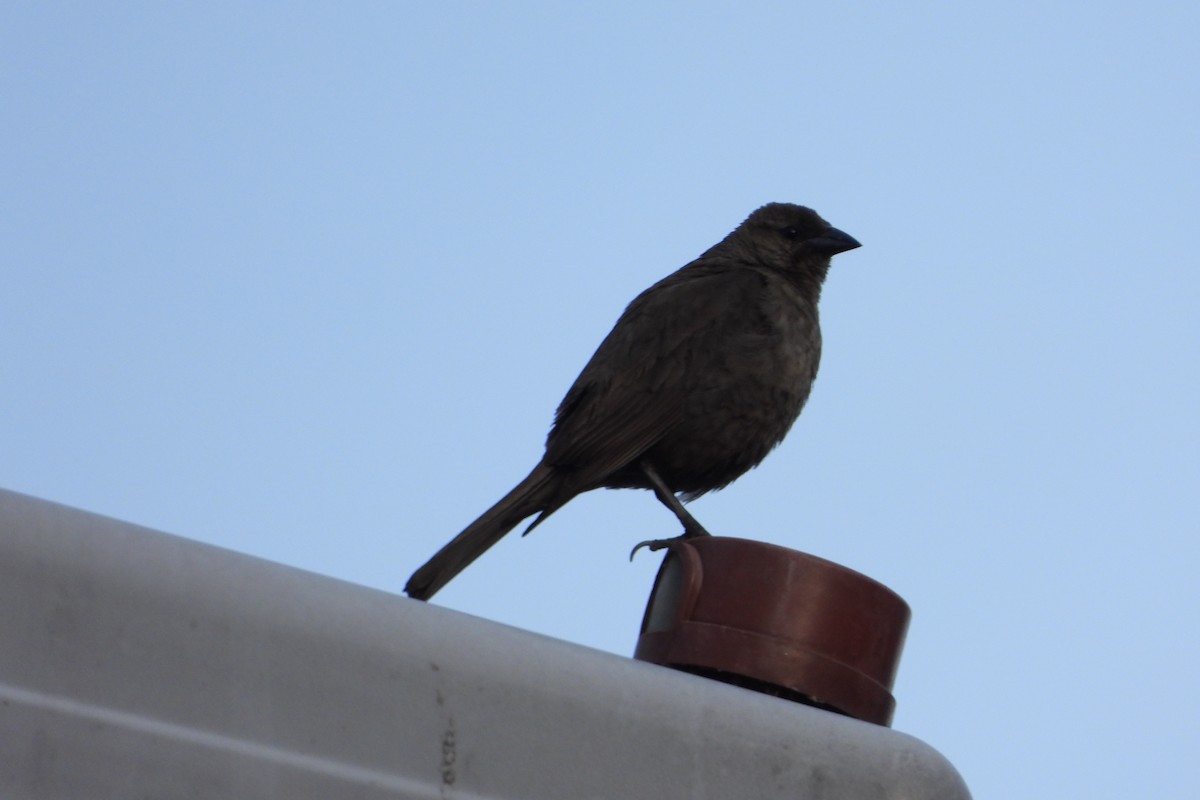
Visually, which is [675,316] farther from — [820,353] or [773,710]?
[773,710]

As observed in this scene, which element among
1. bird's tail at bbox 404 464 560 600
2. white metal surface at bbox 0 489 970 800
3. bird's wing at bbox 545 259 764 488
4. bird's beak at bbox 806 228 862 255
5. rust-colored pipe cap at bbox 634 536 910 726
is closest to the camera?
white metal surface at bbox 0 489 970 800

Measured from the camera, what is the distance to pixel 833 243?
6.65 meters

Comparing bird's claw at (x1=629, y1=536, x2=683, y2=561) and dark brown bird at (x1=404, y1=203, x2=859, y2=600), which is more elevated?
dark brown bird at (x1=404, y1=203, x2=859, y2=600)

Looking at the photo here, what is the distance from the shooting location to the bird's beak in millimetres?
6641

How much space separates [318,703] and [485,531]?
9.12ft

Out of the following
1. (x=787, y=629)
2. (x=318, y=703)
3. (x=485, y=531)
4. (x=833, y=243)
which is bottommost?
(x=318, y=703)

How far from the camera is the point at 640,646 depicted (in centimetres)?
318

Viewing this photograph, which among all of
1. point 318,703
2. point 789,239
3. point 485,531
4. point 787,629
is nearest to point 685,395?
point 485,531

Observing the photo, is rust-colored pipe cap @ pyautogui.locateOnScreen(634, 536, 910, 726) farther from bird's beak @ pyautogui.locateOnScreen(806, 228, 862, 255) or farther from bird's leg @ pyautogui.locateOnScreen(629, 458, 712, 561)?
bird's beak @ pyautogui.locateOnScreen(806, 228, 862, 255)

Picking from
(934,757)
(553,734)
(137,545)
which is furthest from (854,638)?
(137,545)

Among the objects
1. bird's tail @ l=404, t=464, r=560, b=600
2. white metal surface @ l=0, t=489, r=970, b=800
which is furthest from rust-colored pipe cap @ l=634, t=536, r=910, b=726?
bird's tail @ l=404, t=464, r=560, b=600

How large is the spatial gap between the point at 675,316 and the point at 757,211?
1304 mm

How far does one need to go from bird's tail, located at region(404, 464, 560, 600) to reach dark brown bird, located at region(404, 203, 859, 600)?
0.05 ft

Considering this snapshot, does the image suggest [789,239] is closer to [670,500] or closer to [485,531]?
[670,500]
